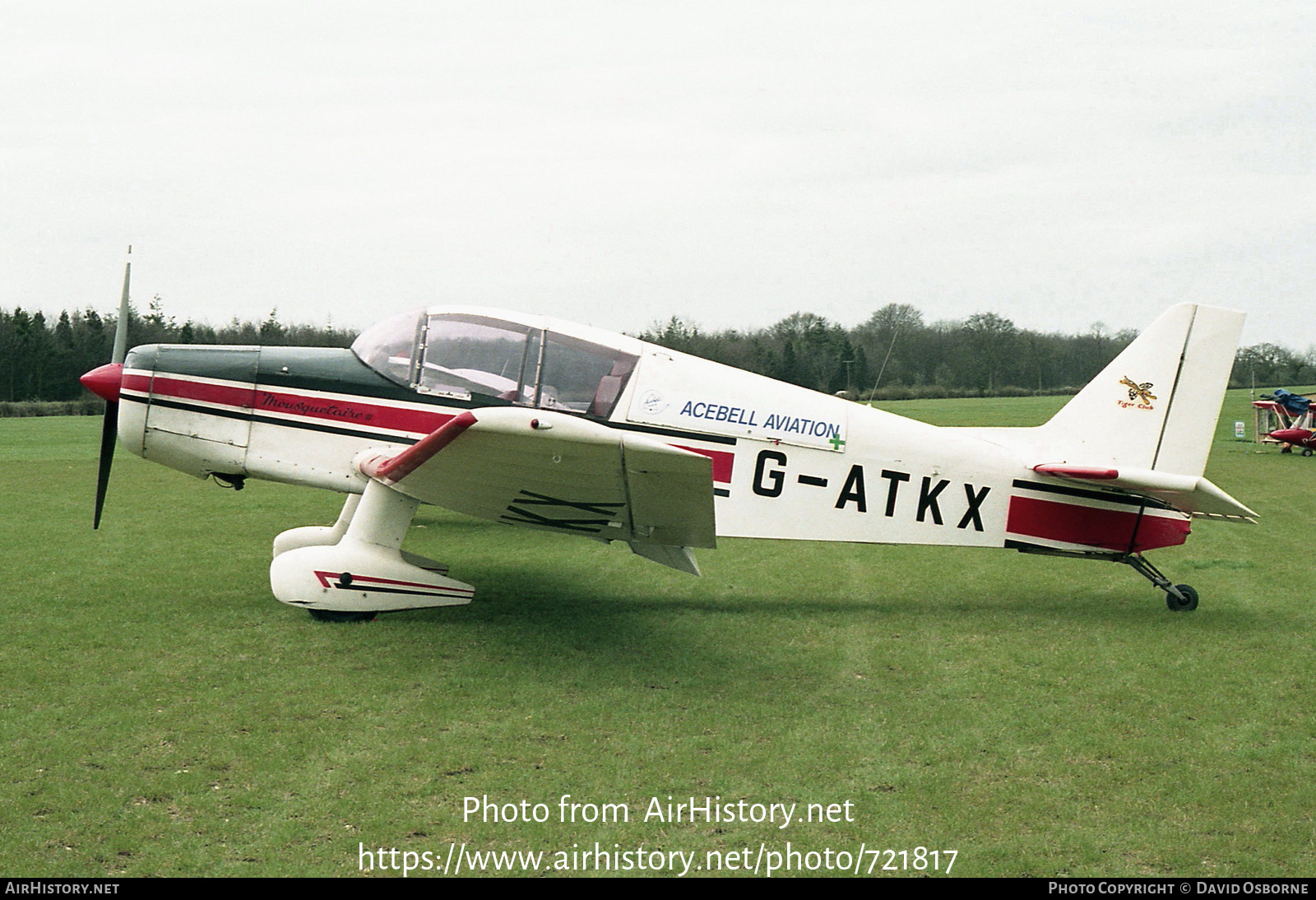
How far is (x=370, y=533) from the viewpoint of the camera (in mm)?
6863

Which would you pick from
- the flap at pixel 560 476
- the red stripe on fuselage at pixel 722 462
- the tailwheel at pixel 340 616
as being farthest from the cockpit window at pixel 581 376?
the tailwheel at pixel 340 616

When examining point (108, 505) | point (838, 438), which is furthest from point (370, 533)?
point (108, 505)

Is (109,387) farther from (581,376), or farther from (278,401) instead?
(581,376)

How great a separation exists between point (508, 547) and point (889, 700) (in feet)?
18.7

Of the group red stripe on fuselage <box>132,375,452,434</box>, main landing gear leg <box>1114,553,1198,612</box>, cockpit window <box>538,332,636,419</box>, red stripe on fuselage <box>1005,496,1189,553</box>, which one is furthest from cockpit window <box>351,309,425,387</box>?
main landing gear leg <box>1114,553,1198,612</box>

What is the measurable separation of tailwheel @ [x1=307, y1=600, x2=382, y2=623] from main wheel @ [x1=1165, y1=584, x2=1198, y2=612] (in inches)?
235

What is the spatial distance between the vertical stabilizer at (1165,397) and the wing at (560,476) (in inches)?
129

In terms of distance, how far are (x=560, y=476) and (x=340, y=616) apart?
7.61 ft

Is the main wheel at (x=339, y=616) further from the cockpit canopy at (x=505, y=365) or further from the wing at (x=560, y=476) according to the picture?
the cockpit canopy at (x=505, y=365)

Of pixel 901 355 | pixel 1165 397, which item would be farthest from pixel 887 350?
pixel 901 355

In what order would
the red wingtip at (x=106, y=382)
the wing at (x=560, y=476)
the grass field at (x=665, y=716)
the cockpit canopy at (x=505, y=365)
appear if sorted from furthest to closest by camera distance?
1. the red wingtip at (x=106, y=382)
2. the cockpit canopy at (x=505, y=365)
3. the wing at (x=560, y=476)
4. the grass field at (x=665, y=716)

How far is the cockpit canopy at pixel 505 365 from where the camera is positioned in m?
6.93

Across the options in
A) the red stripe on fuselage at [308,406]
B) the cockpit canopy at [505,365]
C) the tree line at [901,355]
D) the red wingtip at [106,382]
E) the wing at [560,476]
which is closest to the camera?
the wing at [560,476]

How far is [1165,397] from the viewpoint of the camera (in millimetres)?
7141
